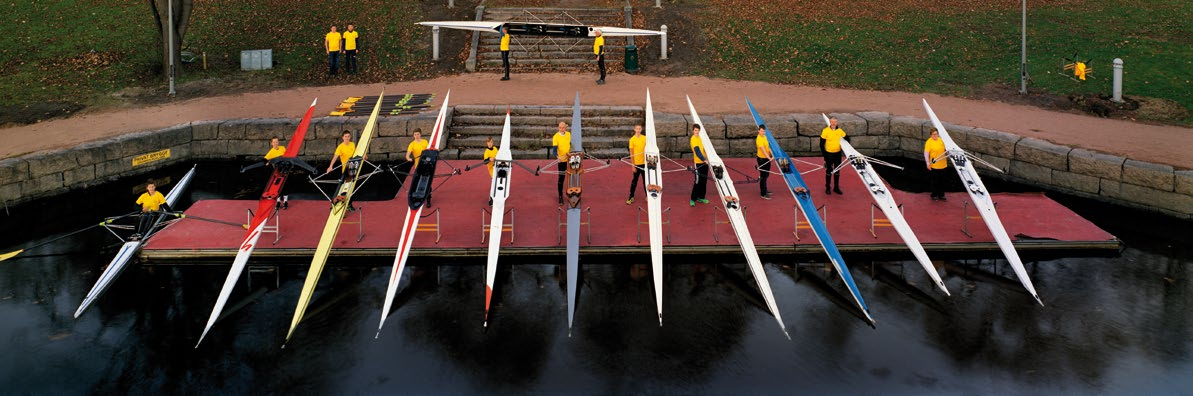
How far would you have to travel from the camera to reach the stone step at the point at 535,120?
18359mm

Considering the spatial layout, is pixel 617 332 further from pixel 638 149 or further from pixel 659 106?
pixel 659 106

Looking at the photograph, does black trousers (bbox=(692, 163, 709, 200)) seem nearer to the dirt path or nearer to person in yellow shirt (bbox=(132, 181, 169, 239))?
the dirt path

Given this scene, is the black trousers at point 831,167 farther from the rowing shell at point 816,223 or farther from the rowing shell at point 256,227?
the rowing shell at point 256,227

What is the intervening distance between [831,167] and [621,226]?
14.4 feet

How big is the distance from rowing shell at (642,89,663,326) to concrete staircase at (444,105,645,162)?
275 cm

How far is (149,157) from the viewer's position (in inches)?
675

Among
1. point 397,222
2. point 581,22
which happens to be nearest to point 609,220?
point 397,222

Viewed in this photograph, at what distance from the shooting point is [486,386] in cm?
895

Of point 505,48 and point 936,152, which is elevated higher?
point 505,48

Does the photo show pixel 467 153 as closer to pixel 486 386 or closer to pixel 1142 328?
pixel 486 386

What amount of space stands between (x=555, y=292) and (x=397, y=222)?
3643 mm

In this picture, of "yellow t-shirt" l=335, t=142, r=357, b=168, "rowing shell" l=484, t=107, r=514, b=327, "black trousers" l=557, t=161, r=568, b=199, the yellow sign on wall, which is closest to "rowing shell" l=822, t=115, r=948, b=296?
"black trousers" l=557, t=161, r=568, b=199

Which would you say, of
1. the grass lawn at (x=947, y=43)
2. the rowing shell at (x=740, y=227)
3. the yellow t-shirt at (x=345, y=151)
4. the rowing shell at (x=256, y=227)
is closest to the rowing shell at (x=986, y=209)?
the rowing shell at (x=740, y=227)

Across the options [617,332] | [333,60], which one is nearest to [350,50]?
[333,60]
